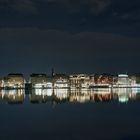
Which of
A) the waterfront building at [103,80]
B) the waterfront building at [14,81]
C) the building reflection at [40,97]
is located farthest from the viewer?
the waterfront building at [103,80]

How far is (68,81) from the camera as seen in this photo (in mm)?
123750

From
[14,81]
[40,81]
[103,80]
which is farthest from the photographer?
[103,80]

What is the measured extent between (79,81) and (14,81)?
63.5ft

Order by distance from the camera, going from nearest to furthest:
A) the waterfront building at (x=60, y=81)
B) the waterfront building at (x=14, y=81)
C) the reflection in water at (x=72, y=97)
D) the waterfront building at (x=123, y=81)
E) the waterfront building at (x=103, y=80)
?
1. the reflection in water at (x=72, y=97)
2. the waterfront building at (x=14, y=81)
3. the waterfront building at (x=60, y=81)
4. the waterfront building at (x=103, y=80)
5. the waterfront building at (x=123, y=81)

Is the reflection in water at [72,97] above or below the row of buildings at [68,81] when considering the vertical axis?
below

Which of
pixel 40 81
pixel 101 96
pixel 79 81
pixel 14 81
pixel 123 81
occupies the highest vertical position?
pixel 14 81

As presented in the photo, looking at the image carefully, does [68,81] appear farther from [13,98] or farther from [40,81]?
[13,98]

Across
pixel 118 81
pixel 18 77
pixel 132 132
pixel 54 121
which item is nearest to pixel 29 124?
pixel 54 121

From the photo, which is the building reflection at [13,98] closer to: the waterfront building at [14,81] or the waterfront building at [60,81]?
the waterfront building at [14,81]

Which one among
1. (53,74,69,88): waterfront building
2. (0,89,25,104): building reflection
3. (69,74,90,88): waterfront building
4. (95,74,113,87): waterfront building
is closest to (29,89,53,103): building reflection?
(0,89,25,104): building reflection

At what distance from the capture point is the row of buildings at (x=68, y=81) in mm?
117062

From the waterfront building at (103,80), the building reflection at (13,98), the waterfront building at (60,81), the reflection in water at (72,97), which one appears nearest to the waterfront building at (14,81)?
the waterfront building at (60,81)

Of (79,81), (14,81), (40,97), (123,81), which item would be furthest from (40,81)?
(40,97)

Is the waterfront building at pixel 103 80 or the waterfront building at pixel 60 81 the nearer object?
the waterfront building at pixel 60 81
